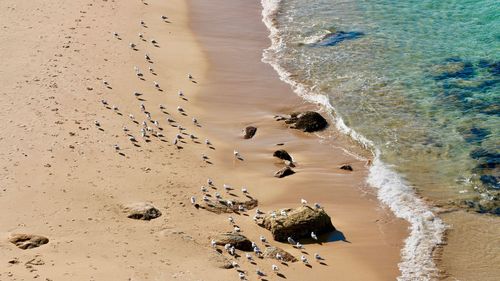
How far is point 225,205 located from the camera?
2136 centimetres

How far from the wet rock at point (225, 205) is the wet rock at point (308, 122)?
5.56 meters

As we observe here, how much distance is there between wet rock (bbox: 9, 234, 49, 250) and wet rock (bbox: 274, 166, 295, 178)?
8.02 m

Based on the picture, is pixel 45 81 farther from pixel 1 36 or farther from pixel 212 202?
pixel 212 202

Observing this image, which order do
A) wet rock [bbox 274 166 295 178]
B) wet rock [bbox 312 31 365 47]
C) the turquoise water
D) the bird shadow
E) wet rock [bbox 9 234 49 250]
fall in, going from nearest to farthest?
1. wet rock [bbox 9 234 49 250]
2. the bird shadow
3. wet rock [bbox 274 166 295 178]
4. the turquoise water
5. wet rock [bbox 312 31 365 47]

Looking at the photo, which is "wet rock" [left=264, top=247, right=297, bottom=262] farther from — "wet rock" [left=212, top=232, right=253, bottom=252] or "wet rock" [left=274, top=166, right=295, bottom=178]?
"wet rock" [left=274, top=166, right=295, bottom=178]

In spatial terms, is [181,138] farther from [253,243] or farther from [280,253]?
[280,253]

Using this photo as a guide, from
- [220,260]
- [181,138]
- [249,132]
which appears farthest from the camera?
[249,132]

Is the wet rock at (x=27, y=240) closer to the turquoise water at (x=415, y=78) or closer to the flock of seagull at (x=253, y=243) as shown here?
the flock of seagull at (x=253, y=243)

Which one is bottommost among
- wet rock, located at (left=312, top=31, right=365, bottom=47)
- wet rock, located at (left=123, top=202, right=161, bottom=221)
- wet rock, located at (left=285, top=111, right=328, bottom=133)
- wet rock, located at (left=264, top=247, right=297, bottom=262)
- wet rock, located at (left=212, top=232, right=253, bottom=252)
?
wet rock, located at (left=264, top=247, right=297, bottom=262)

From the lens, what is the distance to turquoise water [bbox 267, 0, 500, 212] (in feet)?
78.7

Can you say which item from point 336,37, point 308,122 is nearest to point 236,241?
point 308,122

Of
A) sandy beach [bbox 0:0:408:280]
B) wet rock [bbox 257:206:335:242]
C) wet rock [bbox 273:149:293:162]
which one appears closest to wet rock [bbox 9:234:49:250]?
sandy beach [bbox 0:0:408:280]

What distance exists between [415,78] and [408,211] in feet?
31.8

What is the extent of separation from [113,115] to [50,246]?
8469 millimetres
